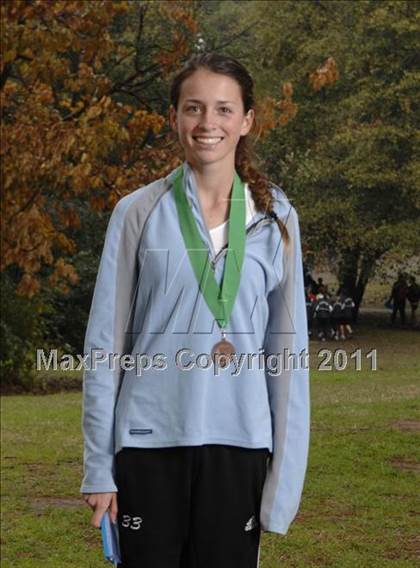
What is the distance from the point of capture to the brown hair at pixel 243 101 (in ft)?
10.7

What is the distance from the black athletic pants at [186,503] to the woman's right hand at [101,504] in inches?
0.7

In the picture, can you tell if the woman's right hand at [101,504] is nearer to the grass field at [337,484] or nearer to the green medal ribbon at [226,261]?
the green medal ribbon at [226,261]

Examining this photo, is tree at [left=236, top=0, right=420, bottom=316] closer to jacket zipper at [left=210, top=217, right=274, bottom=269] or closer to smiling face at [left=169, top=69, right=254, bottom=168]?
smiling face at [left=169, top=69, right=254, bottom=168]

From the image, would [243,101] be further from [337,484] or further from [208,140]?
[337,484]

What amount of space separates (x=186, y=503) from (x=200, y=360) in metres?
0.38

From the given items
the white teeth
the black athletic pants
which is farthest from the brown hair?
the black athletic pants

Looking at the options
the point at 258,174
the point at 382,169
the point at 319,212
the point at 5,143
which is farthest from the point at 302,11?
the point at 258,174

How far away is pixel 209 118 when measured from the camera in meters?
3.27

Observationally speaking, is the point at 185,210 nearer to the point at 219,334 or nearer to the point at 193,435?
the point at 219,334

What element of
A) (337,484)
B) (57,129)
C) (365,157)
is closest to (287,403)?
(337,484)

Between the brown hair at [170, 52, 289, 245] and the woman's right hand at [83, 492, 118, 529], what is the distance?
0.82 metres

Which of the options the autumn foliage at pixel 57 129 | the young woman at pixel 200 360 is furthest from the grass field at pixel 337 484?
the young woman at pixel 200 360

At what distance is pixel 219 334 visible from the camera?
3.07 m

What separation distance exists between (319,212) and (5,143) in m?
3.75
